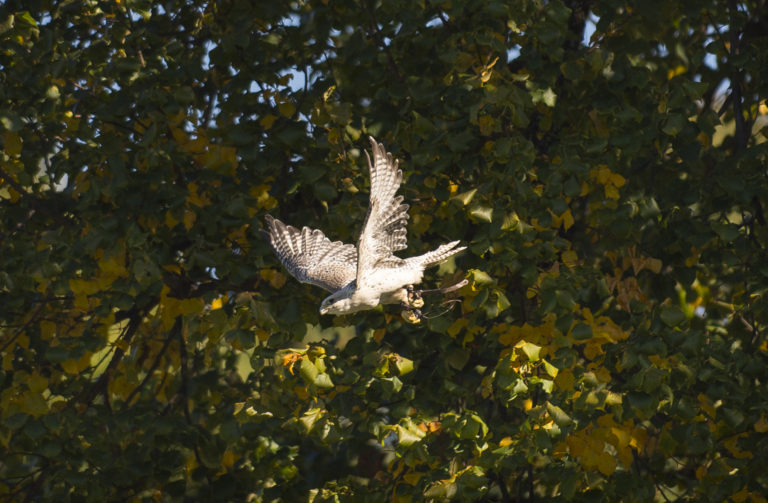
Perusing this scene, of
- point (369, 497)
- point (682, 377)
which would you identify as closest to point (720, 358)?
point (682, 377)

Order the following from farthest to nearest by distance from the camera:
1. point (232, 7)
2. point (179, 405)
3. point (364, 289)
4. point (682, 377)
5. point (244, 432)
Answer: point (179, 405), point (232, 7), point (244, 432), point (682, 377), point (364, 289)

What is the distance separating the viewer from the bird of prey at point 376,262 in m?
3.77

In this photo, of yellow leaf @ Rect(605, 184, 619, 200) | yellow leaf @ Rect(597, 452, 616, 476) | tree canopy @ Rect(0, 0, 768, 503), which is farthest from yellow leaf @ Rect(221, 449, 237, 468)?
yellow leaf @ Rect(605, 184, 619, 200)

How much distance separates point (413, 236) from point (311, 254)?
56 cm

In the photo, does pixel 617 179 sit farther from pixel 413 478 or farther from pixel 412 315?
pixel 413 478

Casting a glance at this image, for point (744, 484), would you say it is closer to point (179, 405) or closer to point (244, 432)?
point (244, 432)

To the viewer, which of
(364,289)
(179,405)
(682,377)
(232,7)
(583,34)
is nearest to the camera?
(364,289)

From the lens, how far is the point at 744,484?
4.68m

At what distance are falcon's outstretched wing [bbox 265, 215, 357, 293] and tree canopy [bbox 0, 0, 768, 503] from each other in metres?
0.12

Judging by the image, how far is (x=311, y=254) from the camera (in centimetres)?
473

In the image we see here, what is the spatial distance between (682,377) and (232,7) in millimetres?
2843

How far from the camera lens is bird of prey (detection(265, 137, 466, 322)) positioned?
377cm

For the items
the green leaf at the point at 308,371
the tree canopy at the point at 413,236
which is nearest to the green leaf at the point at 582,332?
the tree canopy at the point at 413,236

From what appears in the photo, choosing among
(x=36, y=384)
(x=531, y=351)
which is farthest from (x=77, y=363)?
(x=531, y=351)
